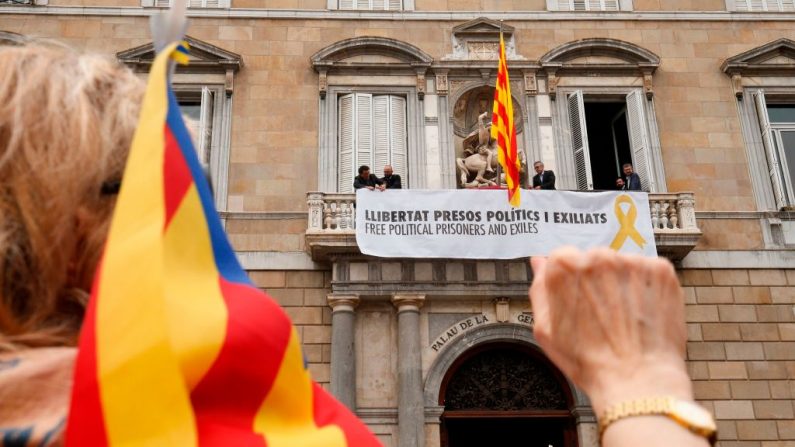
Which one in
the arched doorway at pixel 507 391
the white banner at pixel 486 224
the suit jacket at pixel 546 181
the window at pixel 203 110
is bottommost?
the arched doorway at pixel 507 391

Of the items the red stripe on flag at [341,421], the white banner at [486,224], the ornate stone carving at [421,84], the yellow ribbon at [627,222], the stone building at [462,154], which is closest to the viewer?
the red stripe on flag at [341,421]

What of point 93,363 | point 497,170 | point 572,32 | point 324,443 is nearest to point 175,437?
point 93,363

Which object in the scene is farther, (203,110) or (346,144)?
(346,144)

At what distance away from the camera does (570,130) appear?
491 inches

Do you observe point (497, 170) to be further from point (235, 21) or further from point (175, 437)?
point (175, 437)

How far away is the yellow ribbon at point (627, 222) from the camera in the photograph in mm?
10867

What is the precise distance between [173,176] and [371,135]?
11312 mm

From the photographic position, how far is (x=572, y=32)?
13195mm

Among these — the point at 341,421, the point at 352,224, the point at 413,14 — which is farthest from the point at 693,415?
the point at 413,14

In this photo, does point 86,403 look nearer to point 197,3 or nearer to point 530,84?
point 530,84

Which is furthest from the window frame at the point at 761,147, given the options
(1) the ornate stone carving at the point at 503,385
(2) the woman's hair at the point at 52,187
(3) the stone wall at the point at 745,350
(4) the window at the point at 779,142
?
(2) the woman's hair at the point at 52,187

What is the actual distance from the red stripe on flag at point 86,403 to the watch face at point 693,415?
32.6 inches

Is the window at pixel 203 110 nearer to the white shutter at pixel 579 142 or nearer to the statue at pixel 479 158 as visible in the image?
the statue at pixel 479 158

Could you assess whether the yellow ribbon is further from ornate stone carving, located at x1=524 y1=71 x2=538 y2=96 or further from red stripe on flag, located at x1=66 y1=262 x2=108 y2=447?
red stripe on flag, located at x1=66 y1=262 x2=108 y2=447
